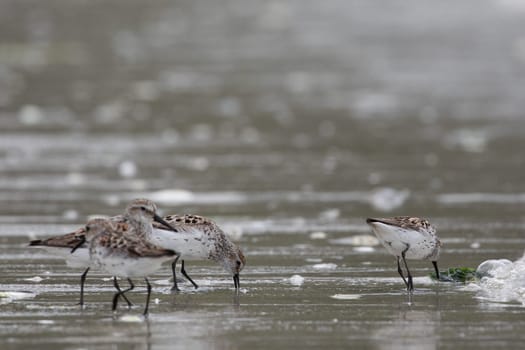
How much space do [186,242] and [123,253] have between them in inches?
53.1

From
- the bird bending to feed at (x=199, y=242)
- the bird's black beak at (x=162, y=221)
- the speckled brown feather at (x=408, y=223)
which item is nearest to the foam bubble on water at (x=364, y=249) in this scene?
the speckled brown feather at (x=408, y=223)

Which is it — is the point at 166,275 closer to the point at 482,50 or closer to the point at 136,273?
the point at 136,273

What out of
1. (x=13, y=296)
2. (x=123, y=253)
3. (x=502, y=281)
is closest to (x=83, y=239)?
(x=123, y=253)

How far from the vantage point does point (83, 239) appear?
23.0 feet

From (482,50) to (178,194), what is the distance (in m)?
14.3

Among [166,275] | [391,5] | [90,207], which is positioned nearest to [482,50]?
[391,5]

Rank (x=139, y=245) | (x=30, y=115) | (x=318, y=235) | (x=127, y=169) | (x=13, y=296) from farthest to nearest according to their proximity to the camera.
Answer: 1. (x=30, y=115)
2. (x=127, y=169)
3. (x=318, y=235)
4. (x=13, y=296)
5. (x=139, y=245)

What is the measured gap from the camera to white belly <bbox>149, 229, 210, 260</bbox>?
7859mm

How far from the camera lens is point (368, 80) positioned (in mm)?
21172

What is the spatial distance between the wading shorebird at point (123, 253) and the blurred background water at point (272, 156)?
260mm

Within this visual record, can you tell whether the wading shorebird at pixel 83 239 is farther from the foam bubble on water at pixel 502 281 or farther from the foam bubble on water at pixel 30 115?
the foam bubble on water at pixel 30 115

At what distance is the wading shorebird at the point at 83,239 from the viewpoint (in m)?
7.02

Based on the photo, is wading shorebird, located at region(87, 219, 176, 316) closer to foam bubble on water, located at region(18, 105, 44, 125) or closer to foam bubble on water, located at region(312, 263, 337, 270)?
foam bubble on water, located at region(312, 263, 337, 270)

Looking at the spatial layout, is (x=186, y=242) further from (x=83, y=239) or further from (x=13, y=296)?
(x=13, y=296)
